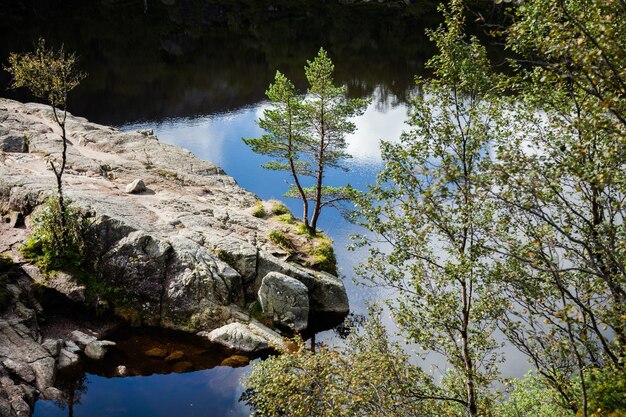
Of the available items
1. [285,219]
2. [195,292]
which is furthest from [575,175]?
[285,219]

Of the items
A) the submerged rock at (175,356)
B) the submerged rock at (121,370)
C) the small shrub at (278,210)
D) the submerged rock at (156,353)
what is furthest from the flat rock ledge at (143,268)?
the small shrub at (278,210)

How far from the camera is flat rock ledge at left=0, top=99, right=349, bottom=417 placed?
25469mm

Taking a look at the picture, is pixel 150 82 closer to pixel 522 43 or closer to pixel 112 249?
pixel 112 249

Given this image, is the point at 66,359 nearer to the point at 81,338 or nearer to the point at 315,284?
the point at 81,338

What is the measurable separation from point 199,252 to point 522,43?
23.0m

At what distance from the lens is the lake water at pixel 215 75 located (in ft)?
86.3

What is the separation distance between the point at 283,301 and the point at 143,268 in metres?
8.65

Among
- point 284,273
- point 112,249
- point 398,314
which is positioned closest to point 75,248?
point 112,249

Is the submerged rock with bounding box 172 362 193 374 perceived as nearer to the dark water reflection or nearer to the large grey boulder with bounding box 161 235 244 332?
the large grey boulder with bounding box 161 235 244 332

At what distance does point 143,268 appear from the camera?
30.6 m

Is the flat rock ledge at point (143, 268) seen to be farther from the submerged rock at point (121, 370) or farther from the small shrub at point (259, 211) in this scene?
the submerged rock at point (121, 370)

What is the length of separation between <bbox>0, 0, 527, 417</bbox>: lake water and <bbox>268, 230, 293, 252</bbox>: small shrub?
4765 millimetres

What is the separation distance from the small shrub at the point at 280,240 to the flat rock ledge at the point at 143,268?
0.54 meters

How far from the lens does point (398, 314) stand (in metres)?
17.2
